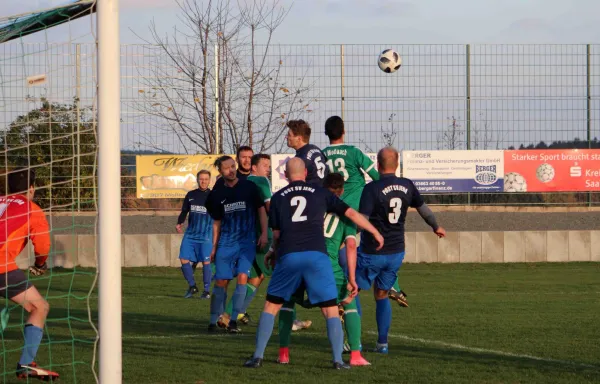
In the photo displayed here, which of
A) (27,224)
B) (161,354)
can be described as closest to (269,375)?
(161,354)

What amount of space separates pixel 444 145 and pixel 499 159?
1.35 m

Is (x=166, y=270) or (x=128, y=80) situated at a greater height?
(x=128, y=80)

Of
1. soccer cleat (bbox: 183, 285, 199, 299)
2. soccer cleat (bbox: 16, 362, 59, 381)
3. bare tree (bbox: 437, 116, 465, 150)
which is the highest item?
bare tree (bbox: 437, 116, 465, 150)

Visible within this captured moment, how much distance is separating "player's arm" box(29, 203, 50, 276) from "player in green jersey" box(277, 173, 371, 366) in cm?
211

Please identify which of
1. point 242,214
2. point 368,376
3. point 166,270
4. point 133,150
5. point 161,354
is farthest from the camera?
point 133,150

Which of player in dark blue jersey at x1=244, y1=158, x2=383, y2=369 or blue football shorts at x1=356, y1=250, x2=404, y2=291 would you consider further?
blue football shorts at x1=356, y1=250, x2=404, y2=291

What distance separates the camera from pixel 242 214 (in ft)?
35.2

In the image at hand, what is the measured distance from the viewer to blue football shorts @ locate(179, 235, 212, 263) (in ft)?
51.0

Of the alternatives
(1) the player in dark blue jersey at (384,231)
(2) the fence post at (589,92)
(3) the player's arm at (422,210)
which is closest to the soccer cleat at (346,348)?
(1) the player in dark blue jersey at (384,231)

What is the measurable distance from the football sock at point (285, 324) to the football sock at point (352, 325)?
19.4 inches

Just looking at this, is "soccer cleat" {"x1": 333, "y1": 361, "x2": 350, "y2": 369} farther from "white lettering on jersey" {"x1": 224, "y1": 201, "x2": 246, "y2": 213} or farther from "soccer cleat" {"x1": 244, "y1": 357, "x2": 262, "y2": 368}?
"white lettering on jersey" {"x1": 224, "y1": 201, "x2": 246, "y2": 213}

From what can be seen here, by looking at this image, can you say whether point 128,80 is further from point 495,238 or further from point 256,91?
point 495,238

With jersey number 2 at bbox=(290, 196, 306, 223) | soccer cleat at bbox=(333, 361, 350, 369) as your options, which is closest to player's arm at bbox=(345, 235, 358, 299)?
jersey number 2 at bbox=(290, 196, 306, 223)

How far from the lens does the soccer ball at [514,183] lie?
75.5 feet
